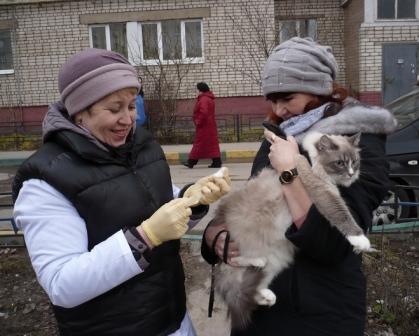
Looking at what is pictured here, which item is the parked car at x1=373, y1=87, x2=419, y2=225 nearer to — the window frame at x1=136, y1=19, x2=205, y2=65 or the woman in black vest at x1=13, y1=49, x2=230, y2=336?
the woman in black vest at x1=13, y1=49, x2=230, y2=336

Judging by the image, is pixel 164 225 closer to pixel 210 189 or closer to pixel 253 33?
pixel 210 189

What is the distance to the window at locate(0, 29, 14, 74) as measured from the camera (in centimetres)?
1524

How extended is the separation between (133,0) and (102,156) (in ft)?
46.2

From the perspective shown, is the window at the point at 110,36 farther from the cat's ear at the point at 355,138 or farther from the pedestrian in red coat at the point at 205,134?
the cat's ear at the point at 355,138

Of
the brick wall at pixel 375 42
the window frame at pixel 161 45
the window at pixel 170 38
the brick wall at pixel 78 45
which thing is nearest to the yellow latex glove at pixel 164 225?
the brick wall at pixel 78 45

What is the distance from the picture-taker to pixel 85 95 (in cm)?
165

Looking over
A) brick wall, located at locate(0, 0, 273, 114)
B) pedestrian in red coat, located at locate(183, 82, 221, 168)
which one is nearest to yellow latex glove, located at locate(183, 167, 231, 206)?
pedestrian in red coat, located at locate(183, 82, 221, 168)

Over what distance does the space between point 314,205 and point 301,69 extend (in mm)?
570

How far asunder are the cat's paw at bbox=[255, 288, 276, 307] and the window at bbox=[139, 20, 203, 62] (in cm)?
1349

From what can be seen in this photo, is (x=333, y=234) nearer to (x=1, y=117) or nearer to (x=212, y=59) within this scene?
(x=212, y=59)

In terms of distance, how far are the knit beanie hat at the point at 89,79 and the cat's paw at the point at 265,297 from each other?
3.36ft

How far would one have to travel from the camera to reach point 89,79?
1633 millimetres

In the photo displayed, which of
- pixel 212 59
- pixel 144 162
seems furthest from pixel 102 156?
pixel 212 59

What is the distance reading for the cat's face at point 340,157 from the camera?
70.3 inches
